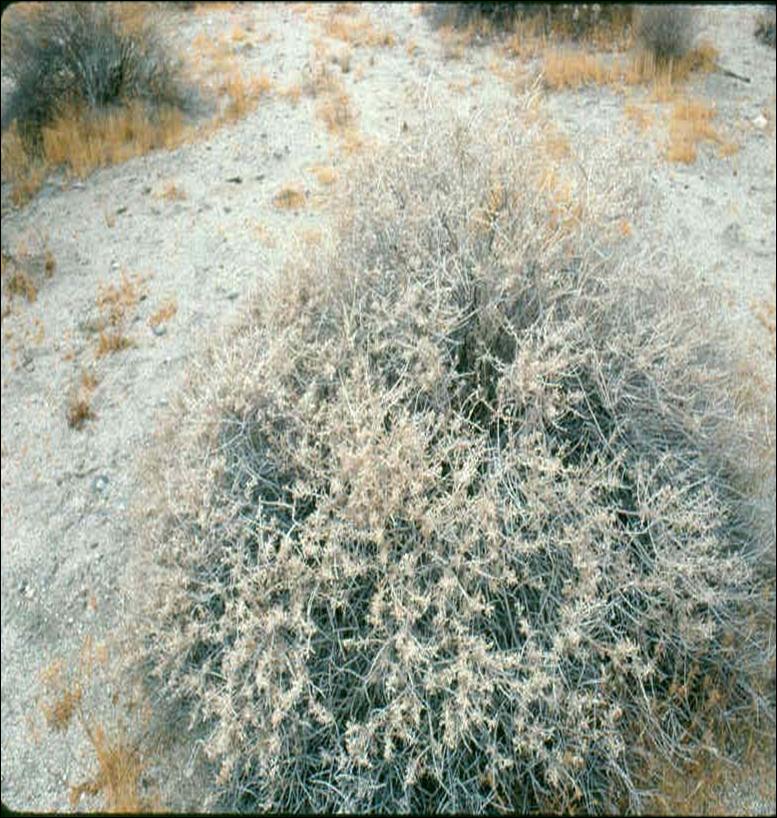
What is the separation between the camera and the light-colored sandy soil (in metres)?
3.86

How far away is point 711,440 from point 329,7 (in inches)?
316

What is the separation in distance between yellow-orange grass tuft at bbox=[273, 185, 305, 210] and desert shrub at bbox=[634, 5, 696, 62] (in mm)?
3896

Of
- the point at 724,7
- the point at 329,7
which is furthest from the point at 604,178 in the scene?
the point at 329,7

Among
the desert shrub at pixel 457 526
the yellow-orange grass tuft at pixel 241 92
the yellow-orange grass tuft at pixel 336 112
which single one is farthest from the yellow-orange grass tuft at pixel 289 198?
the desert shrub at pixel 457 526

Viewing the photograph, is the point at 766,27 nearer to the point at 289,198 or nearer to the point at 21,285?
the point at 289,198

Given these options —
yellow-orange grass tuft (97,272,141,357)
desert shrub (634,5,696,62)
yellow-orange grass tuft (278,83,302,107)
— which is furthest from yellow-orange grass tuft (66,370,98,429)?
desert shrub (634,5,696,62)

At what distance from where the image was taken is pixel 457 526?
2.93 m

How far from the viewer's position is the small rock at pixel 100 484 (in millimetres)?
4438

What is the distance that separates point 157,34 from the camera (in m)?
8.50

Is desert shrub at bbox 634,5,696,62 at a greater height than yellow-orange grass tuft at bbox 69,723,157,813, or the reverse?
desert shrub at bbox 634,5,696,62

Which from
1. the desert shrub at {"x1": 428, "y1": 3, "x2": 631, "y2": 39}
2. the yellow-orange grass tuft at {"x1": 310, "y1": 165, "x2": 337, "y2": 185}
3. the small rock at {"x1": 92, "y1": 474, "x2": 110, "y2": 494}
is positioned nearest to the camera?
the small rock at {"x1": 92, "y1": 474, "x2": 110, "y2": 494}

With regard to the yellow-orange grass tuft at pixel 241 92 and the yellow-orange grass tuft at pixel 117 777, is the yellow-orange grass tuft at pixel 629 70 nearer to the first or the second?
the yellow-orange grass tuft at pixel 241 92

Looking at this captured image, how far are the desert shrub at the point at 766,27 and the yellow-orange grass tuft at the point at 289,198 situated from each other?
17.5ft

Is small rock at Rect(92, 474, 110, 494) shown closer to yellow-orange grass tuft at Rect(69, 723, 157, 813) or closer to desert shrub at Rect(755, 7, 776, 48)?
yellow-orange grass tuft at Rect(69, 723, 157, 813)
